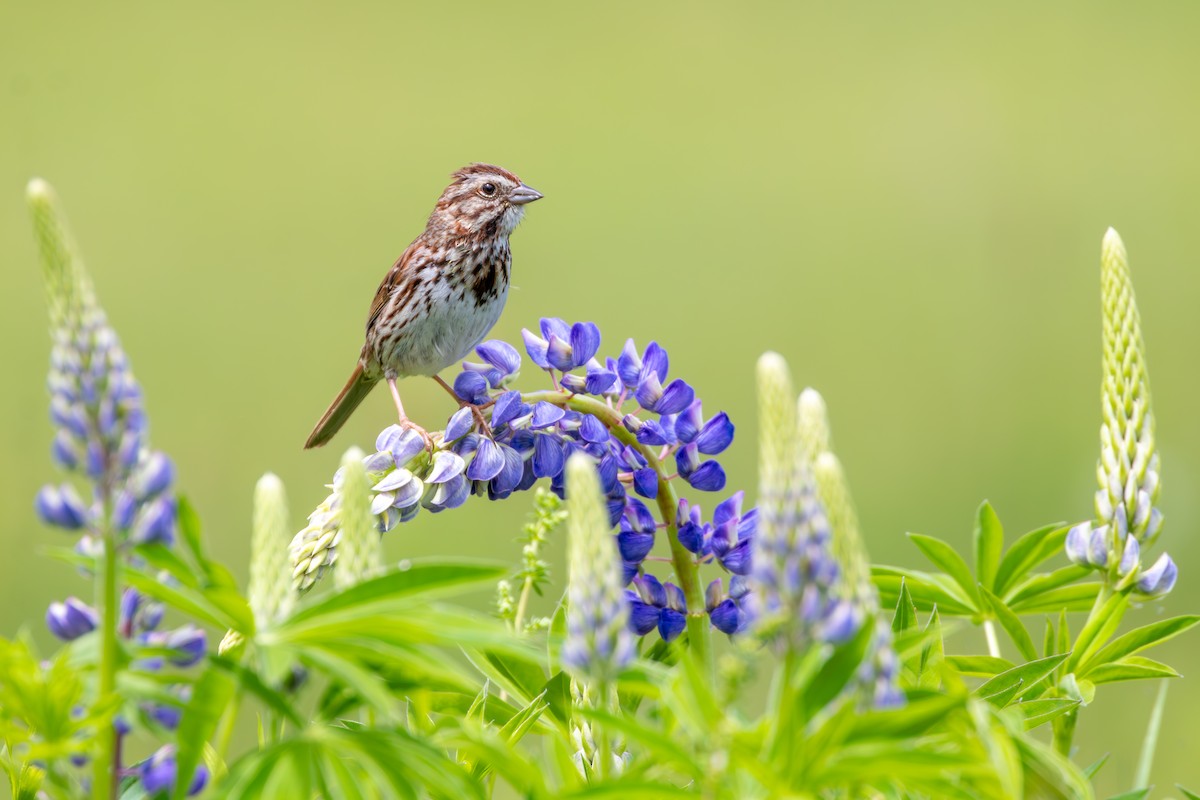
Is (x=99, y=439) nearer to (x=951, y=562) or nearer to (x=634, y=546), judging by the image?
(x=634, y=546)

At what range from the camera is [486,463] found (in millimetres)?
2006

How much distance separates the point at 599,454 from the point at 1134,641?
2.27 ft

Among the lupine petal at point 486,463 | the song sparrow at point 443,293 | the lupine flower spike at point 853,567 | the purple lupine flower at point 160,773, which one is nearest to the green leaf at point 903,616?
the lupine flower spike at point 853,567

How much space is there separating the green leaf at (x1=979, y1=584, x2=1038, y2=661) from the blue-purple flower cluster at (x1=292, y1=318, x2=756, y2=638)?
0.31 meters

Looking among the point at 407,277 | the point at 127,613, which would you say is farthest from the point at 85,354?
the point at 407,277

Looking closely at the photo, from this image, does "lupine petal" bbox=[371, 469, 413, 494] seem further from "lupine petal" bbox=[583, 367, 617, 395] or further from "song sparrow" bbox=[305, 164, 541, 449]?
"song sparrow" bbox=[305, 164, 541, 449]

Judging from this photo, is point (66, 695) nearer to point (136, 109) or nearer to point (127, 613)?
point (127, 613)

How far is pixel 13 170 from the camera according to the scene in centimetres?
1271

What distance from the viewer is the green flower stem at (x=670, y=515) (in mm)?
1915

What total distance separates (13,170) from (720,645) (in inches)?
360

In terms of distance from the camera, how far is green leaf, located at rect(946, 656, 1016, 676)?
1.77 meters

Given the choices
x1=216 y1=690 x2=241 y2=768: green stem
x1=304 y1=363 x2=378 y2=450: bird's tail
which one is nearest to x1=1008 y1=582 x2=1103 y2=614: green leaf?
x1=216 y1=690 x2=241 y2=768: green stem

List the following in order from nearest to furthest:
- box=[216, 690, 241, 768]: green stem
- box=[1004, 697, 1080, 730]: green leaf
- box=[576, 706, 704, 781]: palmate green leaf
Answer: box=[576, 706, 704, 781]: palmate green leaf < box=[216, 690, 241, 768]: green stem < box=[1004, 697, 1080, 730]: green leaf

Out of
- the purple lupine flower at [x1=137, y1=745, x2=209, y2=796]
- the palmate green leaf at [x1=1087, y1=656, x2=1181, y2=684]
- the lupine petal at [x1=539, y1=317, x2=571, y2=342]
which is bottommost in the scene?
the palmate green leaf at [x1=1087, y1=656, x2=1181, y2=684]
